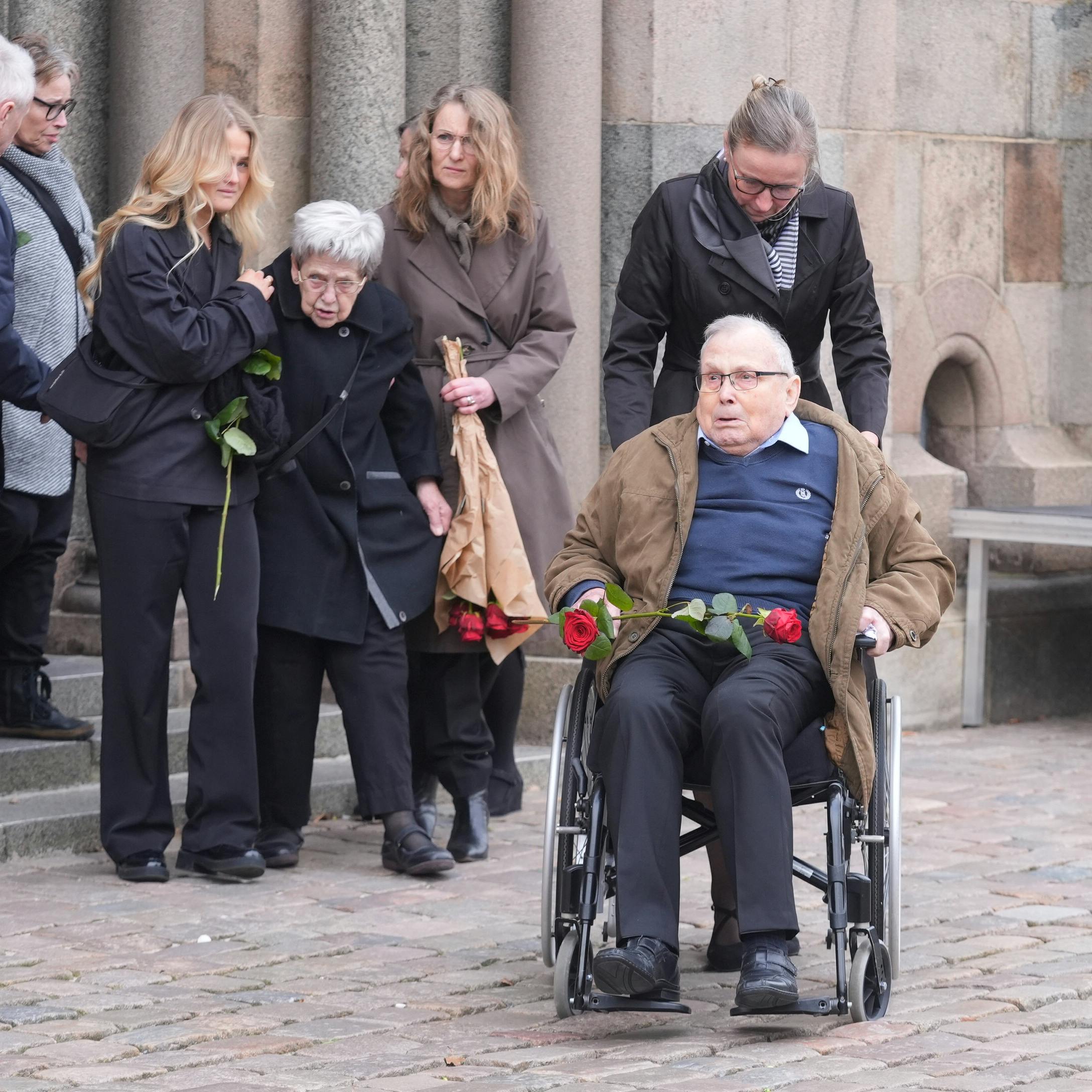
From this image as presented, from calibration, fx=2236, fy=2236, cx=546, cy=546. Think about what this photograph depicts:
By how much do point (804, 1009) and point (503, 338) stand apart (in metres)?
2.58

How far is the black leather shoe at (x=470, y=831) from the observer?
238 inches

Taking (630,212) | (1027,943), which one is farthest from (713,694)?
(630,212)

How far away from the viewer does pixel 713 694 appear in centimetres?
443

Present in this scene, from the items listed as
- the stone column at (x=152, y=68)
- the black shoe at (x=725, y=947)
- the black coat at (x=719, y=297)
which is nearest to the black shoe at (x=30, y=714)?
the stone column at (x=152, y=68)

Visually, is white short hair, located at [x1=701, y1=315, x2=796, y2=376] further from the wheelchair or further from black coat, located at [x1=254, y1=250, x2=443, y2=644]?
black coat, located at [x1=254, y1=250, x2=443, y2=644]

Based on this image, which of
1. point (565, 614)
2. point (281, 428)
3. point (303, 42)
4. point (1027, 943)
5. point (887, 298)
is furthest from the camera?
point (887, 298)

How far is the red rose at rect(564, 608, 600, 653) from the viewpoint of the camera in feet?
14.6

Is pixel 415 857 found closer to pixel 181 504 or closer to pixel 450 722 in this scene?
pixel 450 722

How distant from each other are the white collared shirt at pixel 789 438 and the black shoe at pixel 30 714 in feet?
8.08

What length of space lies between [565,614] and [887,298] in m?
4.18

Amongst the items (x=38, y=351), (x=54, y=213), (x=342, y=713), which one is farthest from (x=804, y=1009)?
(x=54, y=213)

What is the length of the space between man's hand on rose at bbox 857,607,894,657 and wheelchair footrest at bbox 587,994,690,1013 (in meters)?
0.81

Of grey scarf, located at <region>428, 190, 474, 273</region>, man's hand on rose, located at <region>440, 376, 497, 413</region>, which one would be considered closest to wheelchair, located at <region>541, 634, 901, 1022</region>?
man's hand on rose, located at <region>440, 376, 497, 413</region>

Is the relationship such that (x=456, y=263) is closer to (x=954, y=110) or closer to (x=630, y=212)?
(x=630, y=212)
